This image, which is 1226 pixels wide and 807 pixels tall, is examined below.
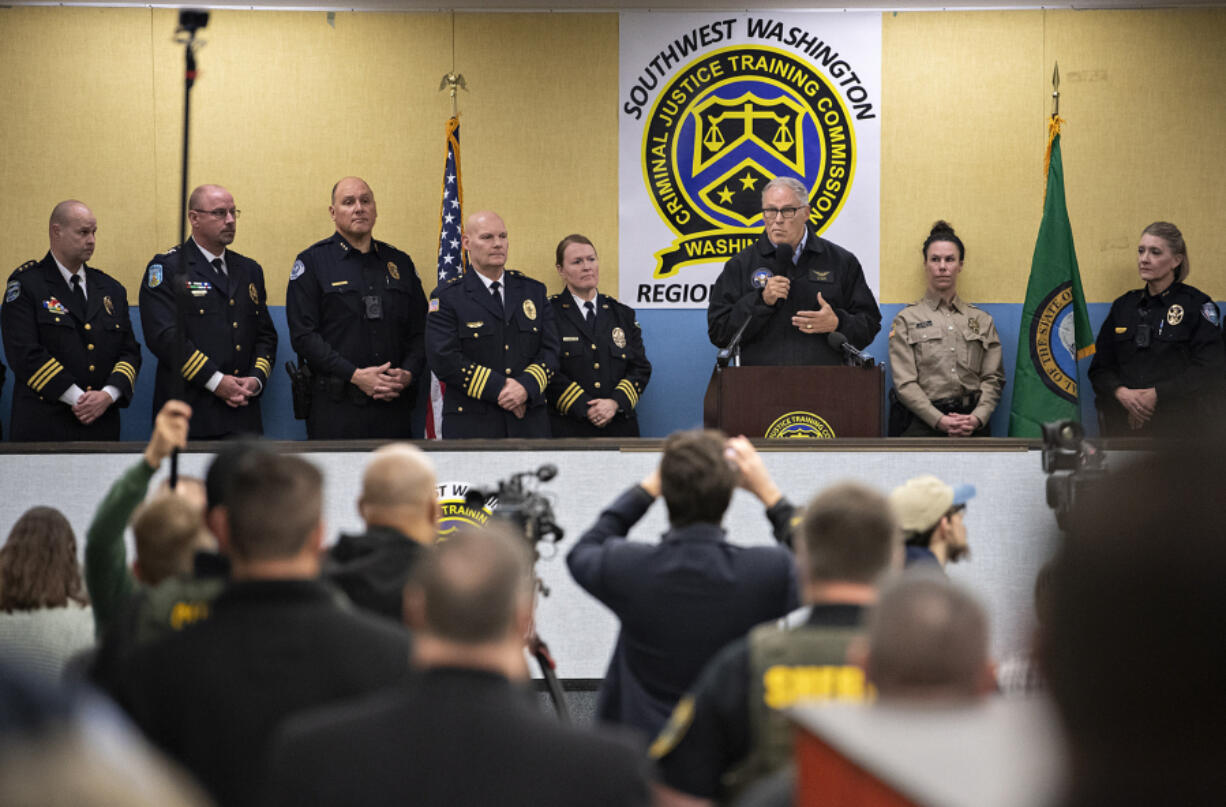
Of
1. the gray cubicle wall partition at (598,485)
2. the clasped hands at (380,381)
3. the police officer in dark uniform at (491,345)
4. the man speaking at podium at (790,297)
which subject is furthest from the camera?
the clasped hands at (380,381)

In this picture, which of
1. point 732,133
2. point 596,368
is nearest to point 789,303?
point 596,368

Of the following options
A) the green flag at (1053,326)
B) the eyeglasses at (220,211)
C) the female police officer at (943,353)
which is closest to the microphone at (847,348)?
the female police officer at (943,353)

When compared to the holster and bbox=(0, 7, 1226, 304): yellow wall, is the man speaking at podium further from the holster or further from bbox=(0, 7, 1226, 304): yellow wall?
the holster

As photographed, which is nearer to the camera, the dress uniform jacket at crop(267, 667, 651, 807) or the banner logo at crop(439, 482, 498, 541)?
the dress uniform jacket at crop(267, 667, 651, 807)

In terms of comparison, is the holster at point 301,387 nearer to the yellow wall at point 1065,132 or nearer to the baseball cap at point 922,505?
the yellow wall at point 1065,132

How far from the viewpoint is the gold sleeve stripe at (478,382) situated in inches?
196

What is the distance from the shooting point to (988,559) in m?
4.39

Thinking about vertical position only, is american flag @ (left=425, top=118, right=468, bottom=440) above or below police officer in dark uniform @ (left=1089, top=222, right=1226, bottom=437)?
above

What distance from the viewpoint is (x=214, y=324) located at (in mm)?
5750

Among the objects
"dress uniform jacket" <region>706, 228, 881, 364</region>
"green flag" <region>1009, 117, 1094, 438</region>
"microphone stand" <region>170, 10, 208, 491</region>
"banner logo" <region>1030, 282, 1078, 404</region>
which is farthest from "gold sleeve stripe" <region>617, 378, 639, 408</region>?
"microphone stand" <region>170, 10, 208, 491</region>

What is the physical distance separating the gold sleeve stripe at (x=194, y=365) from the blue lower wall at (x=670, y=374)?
1.11m

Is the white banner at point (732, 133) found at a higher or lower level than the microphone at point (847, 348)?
higher

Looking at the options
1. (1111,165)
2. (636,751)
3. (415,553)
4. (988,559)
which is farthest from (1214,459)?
(1111,165)

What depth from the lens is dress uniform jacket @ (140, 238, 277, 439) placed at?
552cm
